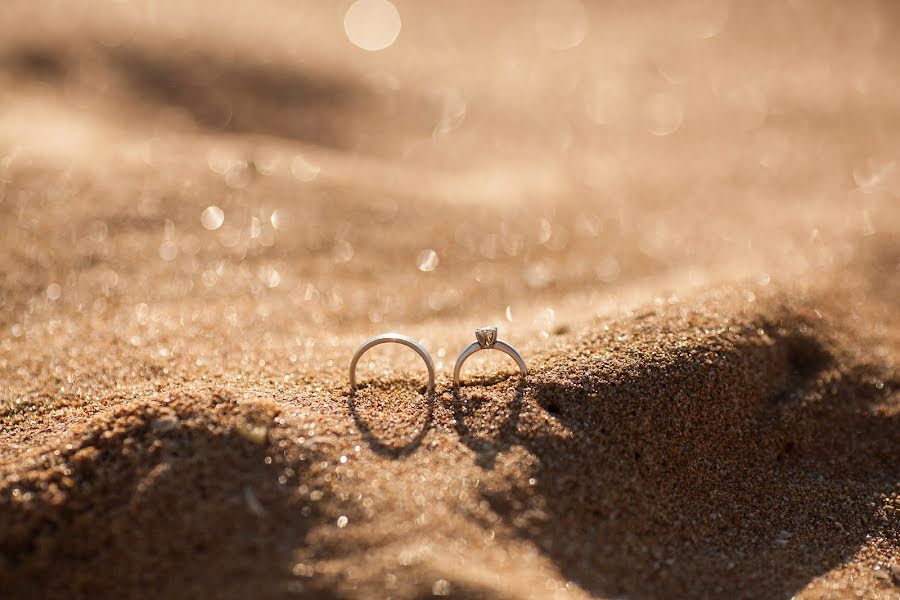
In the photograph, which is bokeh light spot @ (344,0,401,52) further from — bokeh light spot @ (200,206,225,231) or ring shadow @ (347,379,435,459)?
ring shadow @ (347,379,435,459)

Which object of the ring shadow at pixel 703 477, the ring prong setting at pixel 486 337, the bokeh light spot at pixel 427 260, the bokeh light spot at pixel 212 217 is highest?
the bokeh light spot at pixel 212 217

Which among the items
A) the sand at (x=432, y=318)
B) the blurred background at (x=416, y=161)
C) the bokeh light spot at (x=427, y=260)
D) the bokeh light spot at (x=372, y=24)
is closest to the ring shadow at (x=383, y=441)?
the sand at (x=432, y=318)

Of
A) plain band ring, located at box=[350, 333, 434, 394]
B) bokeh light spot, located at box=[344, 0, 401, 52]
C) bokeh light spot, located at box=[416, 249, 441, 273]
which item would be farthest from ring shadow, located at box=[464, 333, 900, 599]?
bokeh light spot, located at box=[344, 0, 401, 52]

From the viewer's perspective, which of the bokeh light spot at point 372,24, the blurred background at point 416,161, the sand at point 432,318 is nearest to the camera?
the sand at point 432,318

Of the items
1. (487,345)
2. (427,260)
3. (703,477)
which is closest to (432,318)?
(427,260)

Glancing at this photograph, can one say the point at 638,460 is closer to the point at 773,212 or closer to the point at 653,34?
the point at 773,212

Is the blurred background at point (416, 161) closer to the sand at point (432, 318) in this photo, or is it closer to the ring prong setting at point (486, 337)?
the sand at point (432, 318)

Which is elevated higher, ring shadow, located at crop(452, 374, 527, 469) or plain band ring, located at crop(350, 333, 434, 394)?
plain band ring, located at crop(350, 333, 434, 394)

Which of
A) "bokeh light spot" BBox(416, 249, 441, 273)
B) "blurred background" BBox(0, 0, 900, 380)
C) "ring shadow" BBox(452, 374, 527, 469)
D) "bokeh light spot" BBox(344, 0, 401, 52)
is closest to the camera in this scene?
"ring shadow" BBox(452, 374, 527, 469)

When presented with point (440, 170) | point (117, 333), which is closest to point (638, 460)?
point (117, 333)

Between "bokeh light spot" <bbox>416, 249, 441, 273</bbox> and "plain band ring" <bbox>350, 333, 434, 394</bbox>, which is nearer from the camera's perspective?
"plain band ring" <bbox>350, 333, 434, 394</bbox>
